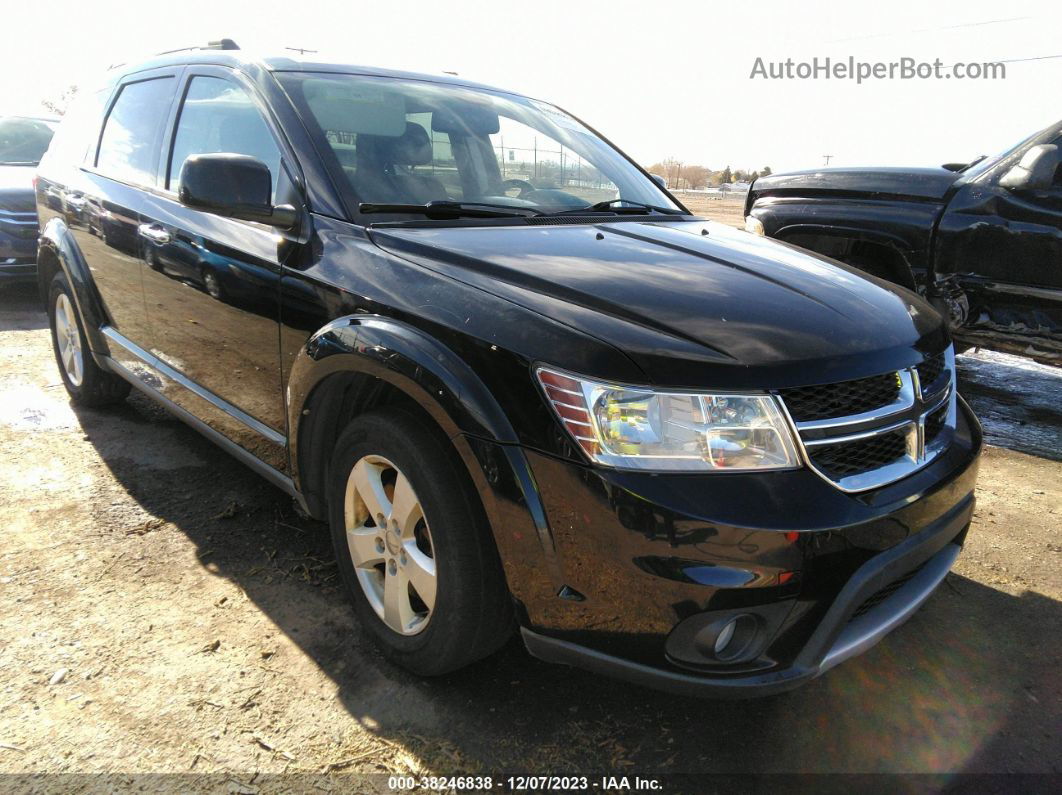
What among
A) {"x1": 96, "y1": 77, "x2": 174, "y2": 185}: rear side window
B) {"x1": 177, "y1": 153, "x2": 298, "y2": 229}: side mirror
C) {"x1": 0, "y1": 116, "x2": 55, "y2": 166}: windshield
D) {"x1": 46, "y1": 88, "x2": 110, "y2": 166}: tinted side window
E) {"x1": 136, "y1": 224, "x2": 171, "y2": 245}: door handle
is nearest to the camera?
{"x1": 177, "y1": 153, "x2": 298, "y2": 229}: side mirror

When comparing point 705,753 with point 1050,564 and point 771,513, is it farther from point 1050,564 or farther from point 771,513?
point 1050,564

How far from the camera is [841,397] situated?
5.92 ft

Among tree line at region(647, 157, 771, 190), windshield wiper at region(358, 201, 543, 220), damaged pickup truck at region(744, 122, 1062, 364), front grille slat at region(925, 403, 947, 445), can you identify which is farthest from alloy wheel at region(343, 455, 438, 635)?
tree line at region(647, 157, 771, 190)

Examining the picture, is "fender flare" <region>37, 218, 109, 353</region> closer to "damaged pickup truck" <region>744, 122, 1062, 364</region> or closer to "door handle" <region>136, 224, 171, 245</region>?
"door handle" <region>136, 224, 171, 245</region>

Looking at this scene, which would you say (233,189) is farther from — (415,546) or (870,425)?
(870,425)

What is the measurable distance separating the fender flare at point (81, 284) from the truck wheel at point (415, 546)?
2255mm

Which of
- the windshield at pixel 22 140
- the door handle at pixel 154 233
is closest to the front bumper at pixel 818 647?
the door handle at pixel 154 233

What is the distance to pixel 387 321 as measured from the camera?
2045 mm

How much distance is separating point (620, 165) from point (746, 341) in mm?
1875

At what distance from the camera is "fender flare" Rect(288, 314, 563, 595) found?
175cm

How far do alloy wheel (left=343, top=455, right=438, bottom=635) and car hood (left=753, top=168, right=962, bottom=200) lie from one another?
13.4 ft

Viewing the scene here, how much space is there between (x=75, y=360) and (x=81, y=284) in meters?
0.69

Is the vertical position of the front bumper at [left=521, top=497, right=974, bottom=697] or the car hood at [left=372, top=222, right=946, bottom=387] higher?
the car hood at [left=372, top=222, right=946, bottom=387]

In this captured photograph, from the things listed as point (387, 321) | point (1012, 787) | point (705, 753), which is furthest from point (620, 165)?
point (1012, 787)
